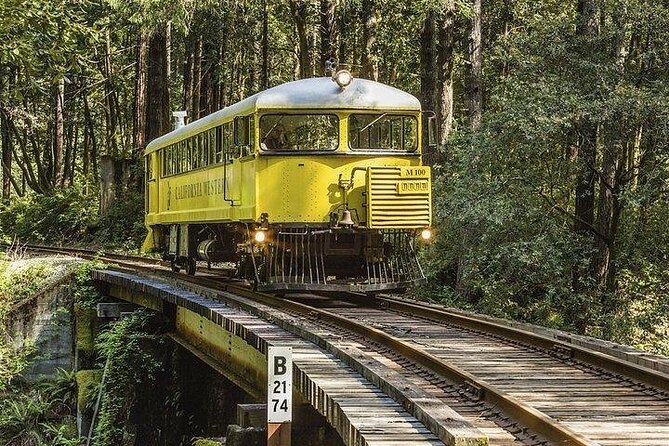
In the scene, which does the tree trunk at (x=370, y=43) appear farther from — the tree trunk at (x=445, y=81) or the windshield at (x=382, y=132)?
the windshield at (x=382, y=132)

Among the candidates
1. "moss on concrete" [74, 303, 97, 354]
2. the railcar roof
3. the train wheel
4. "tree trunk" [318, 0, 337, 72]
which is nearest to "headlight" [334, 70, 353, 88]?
the railcar roof

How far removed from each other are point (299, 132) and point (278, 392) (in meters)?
8.33

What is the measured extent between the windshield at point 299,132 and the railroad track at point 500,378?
106 inches

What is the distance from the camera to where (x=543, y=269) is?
17281mm

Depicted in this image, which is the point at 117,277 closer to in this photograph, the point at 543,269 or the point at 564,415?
the point at 543,269

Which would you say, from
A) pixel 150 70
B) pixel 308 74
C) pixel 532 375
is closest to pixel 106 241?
pixel 150 70

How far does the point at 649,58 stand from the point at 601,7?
2.45 m

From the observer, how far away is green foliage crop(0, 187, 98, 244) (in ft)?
A: 123

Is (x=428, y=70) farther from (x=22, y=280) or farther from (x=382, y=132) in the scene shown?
(x=22, y=280)

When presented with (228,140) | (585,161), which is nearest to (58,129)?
(228,140)

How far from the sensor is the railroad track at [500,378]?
6504 mm

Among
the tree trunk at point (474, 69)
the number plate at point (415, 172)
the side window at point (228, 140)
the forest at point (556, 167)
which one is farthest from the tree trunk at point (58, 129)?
the number plate at point (415, 172)

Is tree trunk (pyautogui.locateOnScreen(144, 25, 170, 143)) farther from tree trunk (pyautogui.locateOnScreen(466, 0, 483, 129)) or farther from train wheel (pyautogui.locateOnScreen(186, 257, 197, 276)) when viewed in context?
train wheel (pyautogui.locateOnScreen(186, 257, 197, 276))

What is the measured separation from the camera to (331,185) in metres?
14.8
